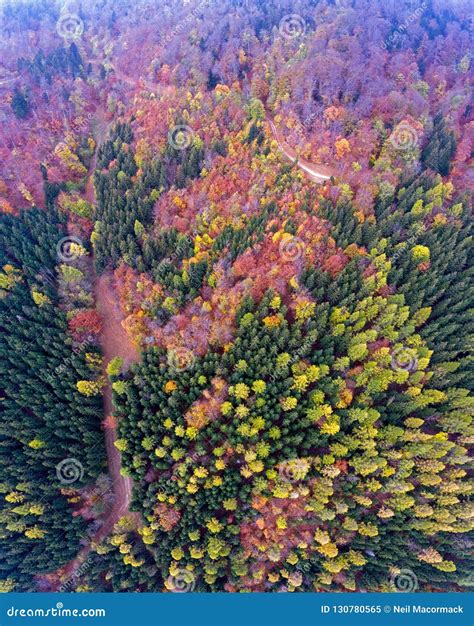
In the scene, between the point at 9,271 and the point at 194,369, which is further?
the point at 9,271

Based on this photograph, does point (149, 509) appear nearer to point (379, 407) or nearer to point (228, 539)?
point (228, 539)

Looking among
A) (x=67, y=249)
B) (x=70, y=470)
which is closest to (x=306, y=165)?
(x=67, y=249)

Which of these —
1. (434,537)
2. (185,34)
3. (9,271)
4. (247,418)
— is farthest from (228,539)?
(185,34)
